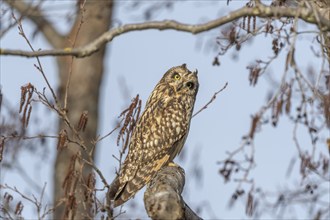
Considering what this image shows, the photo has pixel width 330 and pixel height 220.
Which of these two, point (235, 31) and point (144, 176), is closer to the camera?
point (235, 31)

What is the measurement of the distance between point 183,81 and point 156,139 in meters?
0.57

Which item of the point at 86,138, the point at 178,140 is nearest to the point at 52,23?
the point at 86,138

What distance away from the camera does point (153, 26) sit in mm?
4109

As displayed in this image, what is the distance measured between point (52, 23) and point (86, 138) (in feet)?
7.58

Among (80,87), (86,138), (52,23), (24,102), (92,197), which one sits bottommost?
(92,197)

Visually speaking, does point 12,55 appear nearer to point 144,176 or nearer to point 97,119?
point 144,176

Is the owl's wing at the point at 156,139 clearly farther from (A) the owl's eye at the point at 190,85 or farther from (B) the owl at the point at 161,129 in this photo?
(A) the owl's eye at the point at 190,85

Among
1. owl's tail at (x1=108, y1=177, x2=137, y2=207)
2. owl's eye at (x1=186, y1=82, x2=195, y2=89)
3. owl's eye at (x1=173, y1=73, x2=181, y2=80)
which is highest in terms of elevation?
owl's eye at (x1=173, y1=73, x2=181, y2=80)

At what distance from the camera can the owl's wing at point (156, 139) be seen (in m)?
6.89

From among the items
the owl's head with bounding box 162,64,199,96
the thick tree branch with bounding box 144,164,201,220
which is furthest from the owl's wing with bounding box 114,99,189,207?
the thick tree branch with bounding box 144,164,201,220

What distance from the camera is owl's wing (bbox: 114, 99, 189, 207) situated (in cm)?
689

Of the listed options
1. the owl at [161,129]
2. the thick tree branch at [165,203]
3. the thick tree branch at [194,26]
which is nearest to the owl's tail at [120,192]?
the owl at [161,129]

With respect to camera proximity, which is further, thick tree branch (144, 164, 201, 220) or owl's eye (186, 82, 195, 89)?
owl's eye (186, 82, 195, 89)

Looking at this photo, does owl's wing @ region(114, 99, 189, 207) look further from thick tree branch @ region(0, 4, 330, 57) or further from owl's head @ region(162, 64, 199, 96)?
thick tree branch @ region(0, 4, 330, 57)
